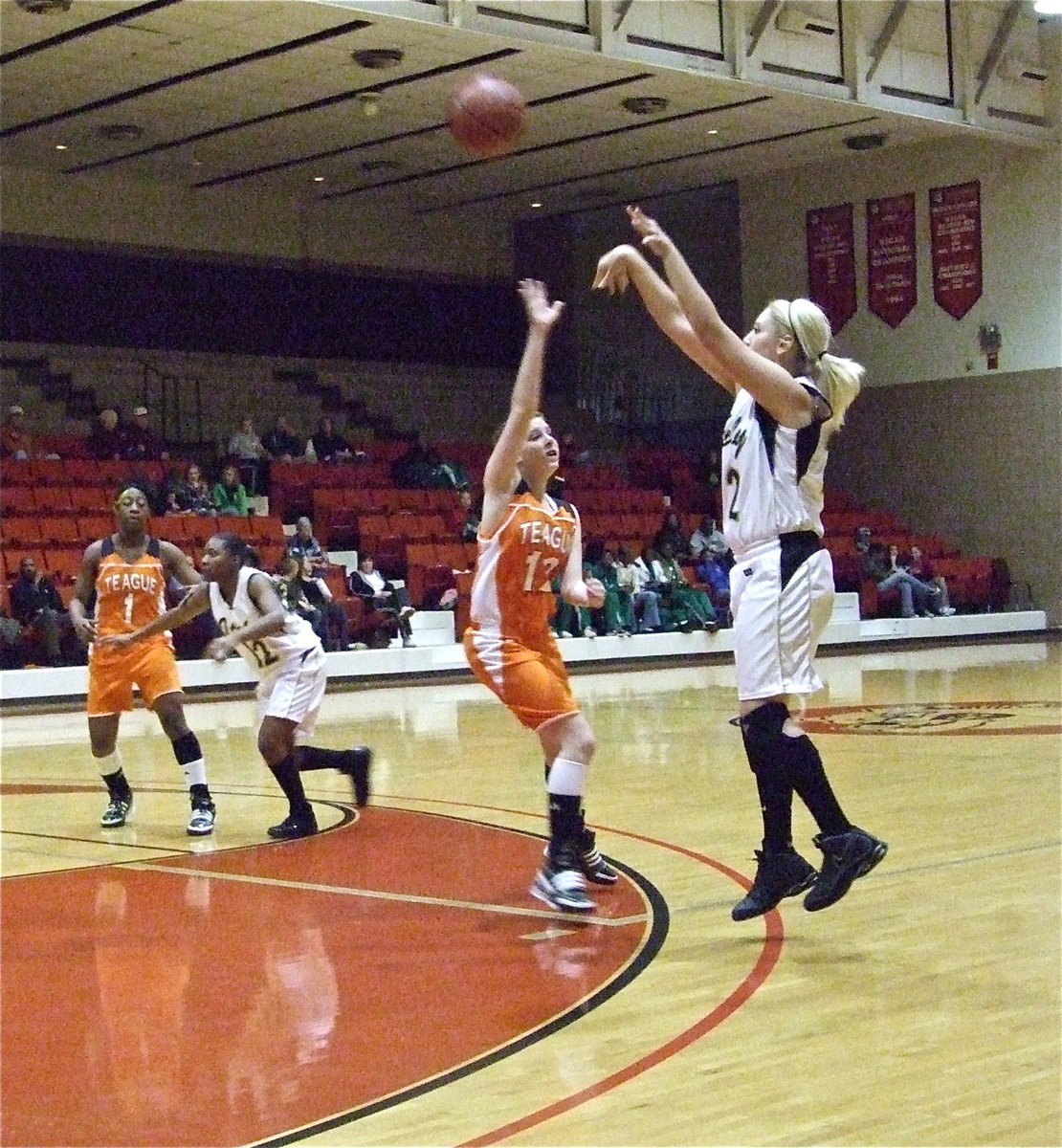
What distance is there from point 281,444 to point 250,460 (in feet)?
2.74

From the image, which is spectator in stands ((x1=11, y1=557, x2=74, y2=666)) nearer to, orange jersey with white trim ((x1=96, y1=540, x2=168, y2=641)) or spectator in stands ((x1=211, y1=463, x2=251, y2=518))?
spectator in stands ((x1=211, y1=463, x2=251, y2=518))

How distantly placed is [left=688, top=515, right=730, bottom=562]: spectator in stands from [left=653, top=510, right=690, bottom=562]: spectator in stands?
0.40 ft

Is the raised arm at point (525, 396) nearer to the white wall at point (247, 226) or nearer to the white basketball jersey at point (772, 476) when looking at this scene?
the white basketball jersey at point (772, 476)

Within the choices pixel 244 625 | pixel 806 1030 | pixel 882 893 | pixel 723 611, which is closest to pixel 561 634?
pixel 723 611

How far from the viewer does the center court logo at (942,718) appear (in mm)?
11148

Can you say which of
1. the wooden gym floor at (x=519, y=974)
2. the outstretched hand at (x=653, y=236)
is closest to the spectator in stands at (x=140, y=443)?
the wooden gym floor at (x=519, y=974)

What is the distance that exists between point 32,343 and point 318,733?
12891 mm

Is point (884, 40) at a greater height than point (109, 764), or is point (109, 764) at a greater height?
point (884, 40)

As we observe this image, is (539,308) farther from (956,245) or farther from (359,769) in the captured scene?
(956,245)

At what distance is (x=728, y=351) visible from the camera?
4.75m

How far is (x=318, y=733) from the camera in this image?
11.9 metres

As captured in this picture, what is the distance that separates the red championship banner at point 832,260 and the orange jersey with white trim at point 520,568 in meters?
20.4

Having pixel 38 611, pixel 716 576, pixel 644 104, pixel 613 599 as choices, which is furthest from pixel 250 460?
pixel 644 104

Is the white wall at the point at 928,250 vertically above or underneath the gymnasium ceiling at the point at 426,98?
underneath
